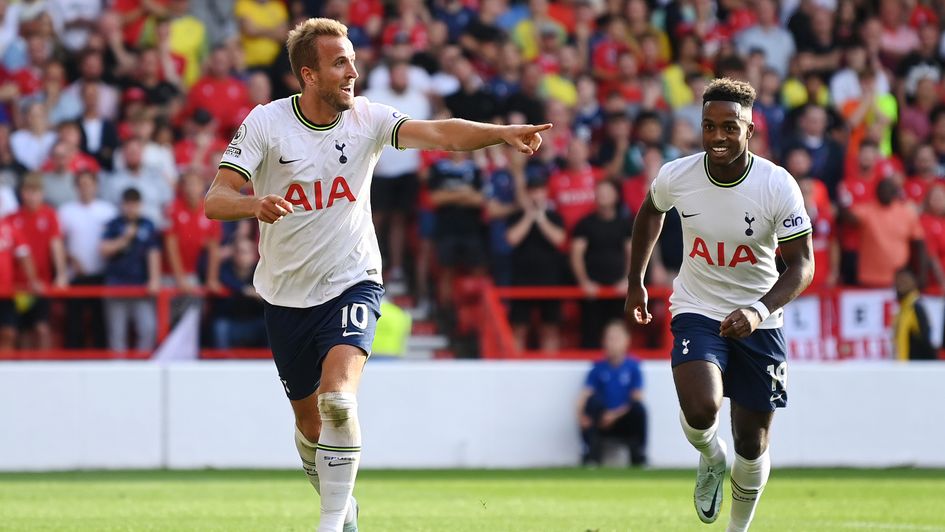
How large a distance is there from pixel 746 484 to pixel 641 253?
1.46m

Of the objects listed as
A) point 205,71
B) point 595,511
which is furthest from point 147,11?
point 595,511

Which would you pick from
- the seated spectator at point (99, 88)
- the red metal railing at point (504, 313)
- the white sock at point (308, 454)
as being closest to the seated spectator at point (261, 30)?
the seated spectator at point (99, 88)

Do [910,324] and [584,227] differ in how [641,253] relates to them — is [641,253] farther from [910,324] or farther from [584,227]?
[910,324]

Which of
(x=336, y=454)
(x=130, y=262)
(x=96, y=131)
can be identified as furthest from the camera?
(x=96, y=131)

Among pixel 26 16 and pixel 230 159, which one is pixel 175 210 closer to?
pixel 26 16

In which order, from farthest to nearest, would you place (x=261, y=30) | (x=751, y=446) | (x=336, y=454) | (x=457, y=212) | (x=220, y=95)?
(x=261, y=30) → (x=220, y=95) → (x=457, y=212) → (x=751, y=446) → (x=336, y=454)

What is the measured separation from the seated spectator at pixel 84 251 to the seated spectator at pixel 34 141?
3.01 ft

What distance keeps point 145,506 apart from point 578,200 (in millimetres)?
6975

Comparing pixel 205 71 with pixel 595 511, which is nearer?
pixel 595 511

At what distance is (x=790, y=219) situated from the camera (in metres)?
8.21

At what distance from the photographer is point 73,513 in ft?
35.3

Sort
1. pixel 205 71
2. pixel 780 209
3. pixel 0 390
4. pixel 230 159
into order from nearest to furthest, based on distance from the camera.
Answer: pixel 230 159 < pixel 780 209 < pixel 0 390 < pixel 205 71

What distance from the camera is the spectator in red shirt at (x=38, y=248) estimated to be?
624 inches

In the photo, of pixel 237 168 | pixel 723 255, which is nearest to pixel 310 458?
pixel 237 168
